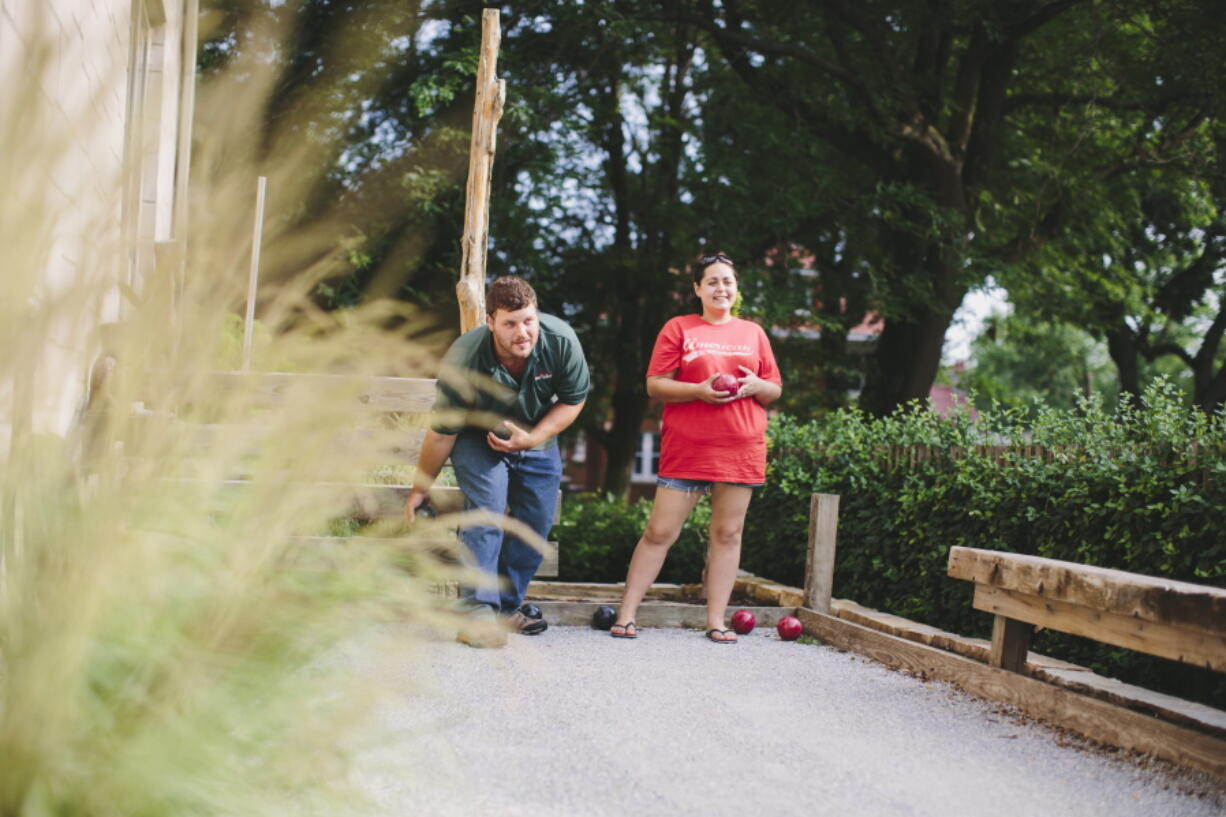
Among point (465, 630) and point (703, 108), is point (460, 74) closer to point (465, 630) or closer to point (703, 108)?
point (703, 108)

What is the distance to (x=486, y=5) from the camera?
482 inches

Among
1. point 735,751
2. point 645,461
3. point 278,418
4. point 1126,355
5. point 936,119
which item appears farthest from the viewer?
point 645,461

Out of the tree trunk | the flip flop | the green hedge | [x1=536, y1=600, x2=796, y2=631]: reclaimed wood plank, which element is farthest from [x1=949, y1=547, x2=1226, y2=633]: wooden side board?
the tree trunk

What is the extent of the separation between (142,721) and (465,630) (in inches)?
16.1

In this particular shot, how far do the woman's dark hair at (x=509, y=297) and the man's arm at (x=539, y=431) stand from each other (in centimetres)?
49

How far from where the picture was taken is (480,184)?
285 inches

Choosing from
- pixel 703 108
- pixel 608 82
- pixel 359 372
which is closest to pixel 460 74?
pixel 608 82

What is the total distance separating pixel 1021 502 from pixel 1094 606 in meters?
1.54

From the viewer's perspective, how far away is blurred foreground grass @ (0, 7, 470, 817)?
49.9 inches

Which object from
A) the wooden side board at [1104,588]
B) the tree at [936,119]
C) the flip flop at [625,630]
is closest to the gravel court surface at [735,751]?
the wooden side board at [1104,588]

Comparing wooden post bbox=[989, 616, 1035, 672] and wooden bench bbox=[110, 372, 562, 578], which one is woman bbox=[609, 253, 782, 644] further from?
wooden bench bbox=[110, 372, 562, 578]

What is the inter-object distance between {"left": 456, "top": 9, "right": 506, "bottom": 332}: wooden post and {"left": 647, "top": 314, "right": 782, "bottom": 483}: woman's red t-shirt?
2051 mm

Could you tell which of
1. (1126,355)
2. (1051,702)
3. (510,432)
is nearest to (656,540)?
(510,432)

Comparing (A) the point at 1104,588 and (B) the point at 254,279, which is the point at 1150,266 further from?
(B) the point at 254,279
